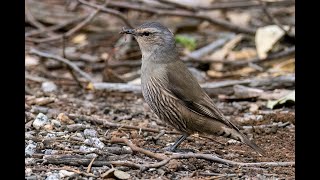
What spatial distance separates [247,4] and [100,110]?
3.86 meters

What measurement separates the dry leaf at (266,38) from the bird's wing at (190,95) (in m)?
3.37

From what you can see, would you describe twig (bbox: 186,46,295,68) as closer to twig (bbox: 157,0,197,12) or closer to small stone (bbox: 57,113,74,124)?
twig (bbox: 157,0,197,12)

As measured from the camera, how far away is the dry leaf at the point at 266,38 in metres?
8.87

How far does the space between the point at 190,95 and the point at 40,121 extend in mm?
1354

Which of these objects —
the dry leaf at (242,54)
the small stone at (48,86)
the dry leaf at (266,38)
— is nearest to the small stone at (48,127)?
the small stone at (48,86)

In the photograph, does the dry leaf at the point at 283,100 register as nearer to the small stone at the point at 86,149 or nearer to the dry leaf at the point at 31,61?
the small stone at the point at 86,149

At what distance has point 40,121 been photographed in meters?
5.78

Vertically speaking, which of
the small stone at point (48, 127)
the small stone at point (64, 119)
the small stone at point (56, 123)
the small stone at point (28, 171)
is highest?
the small stone at point (64, 119)

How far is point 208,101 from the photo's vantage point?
5.66 m

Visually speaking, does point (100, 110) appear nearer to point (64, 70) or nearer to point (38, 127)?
point (38, 127)

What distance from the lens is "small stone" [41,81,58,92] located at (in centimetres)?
804

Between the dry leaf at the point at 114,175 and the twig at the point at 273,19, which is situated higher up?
the twig at the point at 273,19

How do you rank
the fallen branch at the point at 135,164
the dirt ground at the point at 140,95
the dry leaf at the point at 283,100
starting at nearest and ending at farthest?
the fallen branch at the point at 135,164
the dirt ground at the point at 140,95
the dry leaf at the point at 283,100

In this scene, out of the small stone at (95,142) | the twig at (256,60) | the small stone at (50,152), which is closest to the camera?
the small stone at (50,152)
